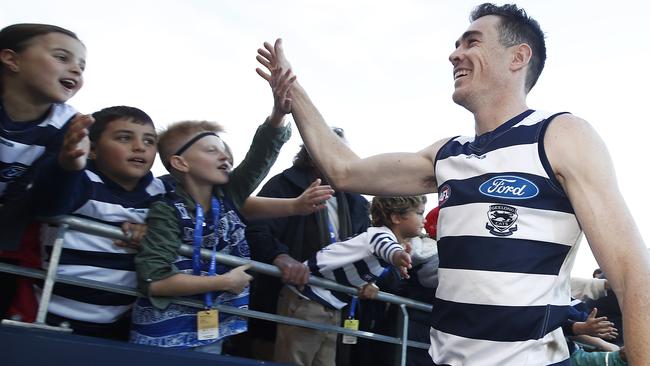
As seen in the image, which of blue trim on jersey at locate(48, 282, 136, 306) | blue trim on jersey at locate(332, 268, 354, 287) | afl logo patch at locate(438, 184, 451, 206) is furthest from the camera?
blue trim on jersey at locate(332, 268, 354, 287)

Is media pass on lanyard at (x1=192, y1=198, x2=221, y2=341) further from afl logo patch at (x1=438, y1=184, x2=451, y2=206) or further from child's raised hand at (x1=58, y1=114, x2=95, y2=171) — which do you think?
afl logo patch at (x1=438, y1=184, x2=451, y2=206)

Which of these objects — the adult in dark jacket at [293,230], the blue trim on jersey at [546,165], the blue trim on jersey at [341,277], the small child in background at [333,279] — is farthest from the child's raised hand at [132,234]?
the blue trim on jersey at [546,165]

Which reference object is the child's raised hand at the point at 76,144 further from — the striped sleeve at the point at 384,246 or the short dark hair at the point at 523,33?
the striped sleeve at the point at 384,246

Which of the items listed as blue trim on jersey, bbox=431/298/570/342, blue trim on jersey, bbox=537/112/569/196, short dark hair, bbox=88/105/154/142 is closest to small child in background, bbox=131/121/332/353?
short dark hair, bbox=88/105/154/142

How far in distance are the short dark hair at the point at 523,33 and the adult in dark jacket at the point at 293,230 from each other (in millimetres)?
1785

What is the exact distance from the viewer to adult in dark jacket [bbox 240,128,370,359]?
385 centimetres

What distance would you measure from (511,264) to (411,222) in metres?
2.49

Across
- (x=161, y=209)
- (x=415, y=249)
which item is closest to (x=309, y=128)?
(x=161, y=209)

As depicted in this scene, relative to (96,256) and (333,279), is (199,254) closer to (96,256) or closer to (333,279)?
(96,256)

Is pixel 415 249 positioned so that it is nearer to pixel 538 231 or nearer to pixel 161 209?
pixel 161 209

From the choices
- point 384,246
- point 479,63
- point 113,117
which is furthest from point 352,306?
point 479,63

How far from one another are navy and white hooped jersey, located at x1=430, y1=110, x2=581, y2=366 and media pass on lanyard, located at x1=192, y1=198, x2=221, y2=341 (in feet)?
3.88

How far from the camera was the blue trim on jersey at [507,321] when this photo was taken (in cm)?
193

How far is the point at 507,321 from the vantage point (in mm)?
1951
